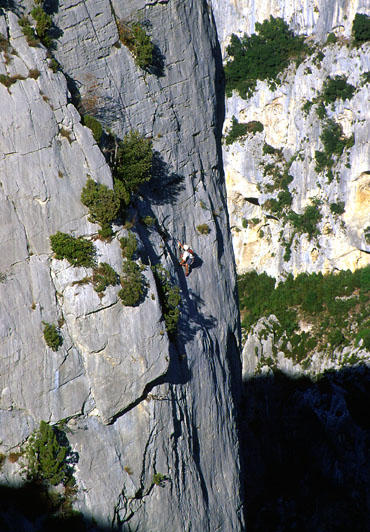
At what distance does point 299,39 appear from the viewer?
5075cm

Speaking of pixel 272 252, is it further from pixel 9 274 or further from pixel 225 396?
pixel 9 274

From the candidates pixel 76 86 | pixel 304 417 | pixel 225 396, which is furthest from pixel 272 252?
pixel 76 86

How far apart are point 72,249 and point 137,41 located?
25.1 ft

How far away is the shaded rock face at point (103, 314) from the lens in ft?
47.2

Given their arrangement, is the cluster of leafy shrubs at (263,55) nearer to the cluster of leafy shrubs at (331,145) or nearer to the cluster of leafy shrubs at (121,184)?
the cluster of leafy shrubs at (331,145)

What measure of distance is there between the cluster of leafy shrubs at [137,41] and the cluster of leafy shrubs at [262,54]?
3657 centimetres

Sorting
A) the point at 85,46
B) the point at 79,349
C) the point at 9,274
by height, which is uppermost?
the point at 85,46

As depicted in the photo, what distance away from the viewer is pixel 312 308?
47344 mm

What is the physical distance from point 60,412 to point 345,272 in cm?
3890

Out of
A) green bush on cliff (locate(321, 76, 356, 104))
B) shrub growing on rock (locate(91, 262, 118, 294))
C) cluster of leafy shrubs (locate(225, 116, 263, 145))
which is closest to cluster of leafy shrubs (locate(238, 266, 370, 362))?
cluster of leafy shrubs (locate(225, 116, 263, 145))

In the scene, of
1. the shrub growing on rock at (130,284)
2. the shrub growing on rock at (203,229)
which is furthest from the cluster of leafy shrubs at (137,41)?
the shrub growing on rock at (130,284)

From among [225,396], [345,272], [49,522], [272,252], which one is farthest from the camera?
[272,252]

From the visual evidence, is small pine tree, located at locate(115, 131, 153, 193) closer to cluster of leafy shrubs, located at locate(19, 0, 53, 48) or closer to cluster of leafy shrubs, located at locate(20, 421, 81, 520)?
cluster of leafy shrubs, located at locate(19, 0, 53, 48)

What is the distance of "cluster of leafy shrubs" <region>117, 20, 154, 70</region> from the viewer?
57.9ft
